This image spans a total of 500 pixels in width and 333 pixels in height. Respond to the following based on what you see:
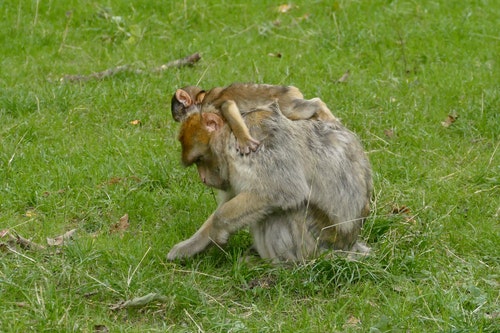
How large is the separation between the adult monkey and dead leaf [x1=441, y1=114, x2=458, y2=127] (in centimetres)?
268

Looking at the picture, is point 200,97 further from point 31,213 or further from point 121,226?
point 31,213

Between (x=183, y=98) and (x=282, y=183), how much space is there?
102cm

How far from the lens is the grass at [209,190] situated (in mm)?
5926

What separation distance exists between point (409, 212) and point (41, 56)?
4480 mm

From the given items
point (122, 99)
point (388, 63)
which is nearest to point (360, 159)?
point (122, 99)

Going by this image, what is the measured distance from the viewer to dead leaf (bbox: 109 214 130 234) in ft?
22.9

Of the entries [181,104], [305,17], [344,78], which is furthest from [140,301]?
[305,17]

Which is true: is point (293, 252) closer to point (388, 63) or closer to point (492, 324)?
point (492, 324)

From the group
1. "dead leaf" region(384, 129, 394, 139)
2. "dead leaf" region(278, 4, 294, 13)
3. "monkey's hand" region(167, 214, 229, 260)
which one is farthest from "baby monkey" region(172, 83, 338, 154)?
"dead leaf" region(278, 4, 294, 13)

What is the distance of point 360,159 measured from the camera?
6438 millimetres

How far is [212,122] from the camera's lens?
6426 millimetres

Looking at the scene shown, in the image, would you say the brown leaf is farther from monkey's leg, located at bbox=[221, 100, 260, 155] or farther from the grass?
monkey's leg, located at bbox=[221, 100, 260, 155]

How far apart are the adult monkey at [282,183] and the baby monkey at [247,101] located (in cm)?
24

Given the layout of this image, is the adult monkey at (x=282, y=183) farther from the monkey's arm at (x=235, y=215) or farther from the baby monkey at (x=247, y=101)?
the baby monkey at (x=247, y=101)
